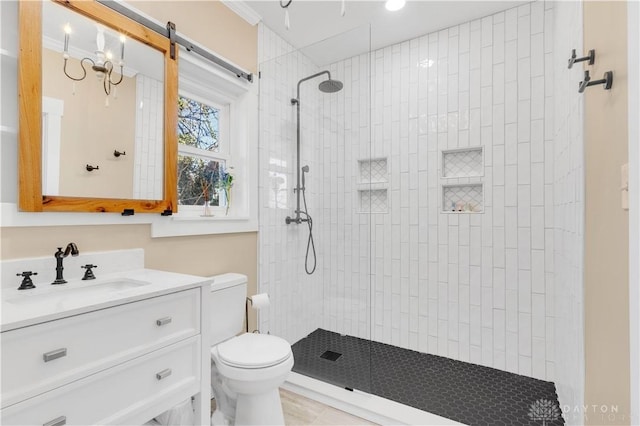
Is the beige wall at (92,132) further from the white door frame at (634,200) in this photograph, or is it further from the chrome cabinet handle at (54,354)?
the white door frame at (634,200)

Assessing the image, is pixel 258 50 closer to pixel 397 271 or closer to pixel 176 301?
pixel 176 301

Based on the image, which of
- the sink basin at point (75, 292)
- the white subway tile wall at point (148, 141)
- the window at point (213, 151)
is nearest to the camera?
the sink basin at point (75, 292)

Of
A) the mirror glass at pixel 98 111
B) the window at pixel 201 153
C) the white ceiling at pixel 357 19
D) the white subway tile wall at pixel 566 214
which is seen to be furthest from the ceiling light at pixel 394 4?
the mirror glass at pixel 98 111

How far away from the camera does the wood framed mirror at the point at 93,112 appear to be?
1208 millimetres

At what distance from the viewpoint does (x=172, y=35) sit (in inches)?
68.0

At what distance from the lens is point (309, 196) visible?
8.15ft

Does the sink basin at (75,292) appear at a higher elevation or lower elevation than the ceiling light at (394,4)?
lower

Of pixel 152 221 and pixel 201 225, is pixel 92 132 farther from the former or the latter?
pixel 201 225

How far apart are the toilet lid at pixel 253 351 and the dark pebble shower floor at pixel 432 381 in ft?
2.22

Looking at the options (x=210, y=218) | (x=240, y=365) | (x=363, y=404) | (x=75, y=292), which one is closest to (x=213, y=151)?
(x=210, y=218)

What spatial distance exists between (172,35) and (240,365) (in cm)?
185

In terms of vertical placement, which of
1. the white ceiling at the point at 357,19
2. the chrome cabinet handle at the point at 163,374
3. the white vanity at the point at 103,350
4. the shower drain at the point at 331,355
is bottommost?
the shower drain at the point at 331,355

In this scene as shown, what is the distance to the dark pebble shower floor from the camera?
178 centimetres

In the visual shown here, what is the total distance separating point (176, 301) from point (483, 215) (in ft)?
7.37
